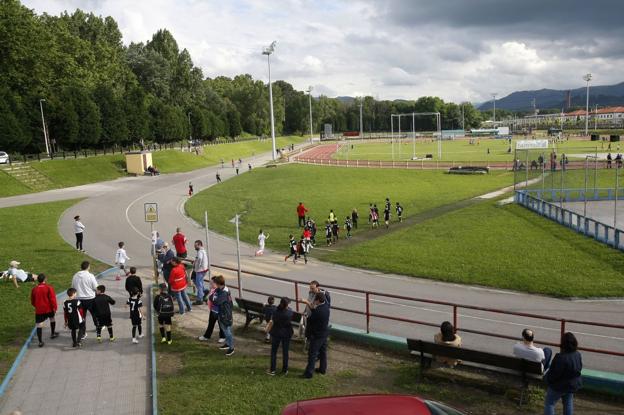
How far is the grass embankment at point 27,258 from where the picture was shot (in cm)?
1265

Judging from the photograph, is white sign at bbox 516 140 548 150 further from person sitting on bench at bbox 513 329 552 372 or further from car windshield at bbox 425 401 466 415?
car windshield at bbox 425 401 466 415

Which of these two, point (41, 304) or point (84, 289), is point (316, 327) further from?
point (41, 304)

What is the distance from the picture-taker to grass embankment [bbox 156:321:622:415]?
26.8ft

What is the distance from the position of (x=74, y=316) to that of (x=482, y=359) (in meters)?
8.68

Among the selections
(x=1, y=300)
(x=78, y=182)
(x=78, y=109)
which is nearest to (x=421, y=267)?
(x=1, y=300)

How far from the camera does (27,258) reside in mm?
21859

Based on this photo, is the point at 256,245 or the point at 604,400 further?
the point at 256,245

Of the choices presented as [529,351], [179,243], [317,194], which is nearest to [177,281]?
[179,243]

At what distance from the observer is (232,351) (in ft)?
34.7

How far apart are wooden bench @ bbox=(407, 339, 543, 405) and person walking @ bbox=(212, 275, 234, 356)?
379 centimetres

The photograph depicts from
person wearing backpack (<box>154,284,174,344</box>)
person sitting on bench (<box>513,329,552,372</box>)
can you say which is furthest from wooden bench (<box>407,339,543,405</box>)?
person wearing backpack (<box>154,284,174,344</box>)

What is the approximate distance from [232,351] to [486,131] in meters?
154

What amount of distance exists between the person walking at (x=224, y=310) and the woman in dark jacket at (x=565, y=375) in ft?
20.0

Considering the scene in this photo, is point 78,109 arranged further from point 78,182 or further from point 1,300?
point 1,300
